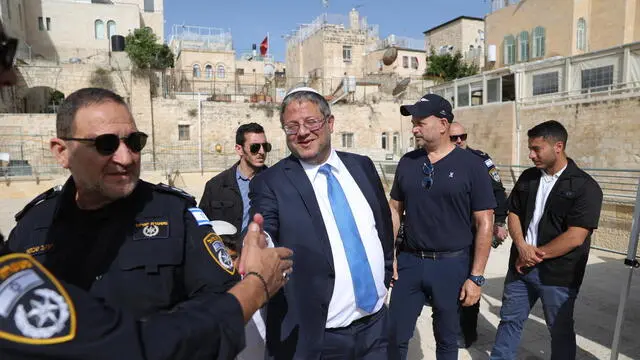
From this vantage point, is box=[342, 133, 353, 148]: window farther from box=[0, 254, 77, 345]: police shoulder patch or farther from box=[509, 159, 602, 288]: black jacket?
box=[0, 254, 77, 345]: police shoulder patch

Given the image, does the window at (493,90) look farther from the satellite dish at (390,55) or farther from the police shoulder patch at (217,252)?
the police shoulder patch at (217,252)

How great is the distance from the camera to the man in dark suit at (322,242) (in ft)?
7.34

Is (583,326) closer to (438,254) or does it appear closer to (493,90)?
(438,254)

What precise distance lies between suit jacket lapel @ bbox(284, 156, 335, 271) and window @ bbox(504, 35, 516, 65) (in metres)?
33.7

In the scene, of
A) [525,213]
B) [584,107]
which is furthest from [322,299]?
[584,107]

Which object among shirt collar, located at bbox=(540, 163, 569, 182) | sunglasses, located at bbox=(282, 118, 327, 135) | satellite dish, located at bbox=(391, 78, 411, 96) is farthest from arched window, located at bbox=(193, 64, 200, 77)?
sunglasses, located at bbox=(282, 118, 327, 135)

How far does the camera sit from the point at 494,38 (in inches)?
1289

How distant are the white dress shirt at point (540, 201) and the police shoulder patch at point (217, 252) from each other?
9.12 feet

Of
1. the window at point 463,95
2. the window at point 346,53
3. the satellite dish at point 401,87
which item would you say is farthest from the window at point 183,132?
the window at point 346,53

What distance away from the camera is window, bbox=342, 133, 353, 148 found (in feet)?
96.2

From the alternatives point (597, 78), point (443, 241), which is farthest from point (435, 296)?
point (597, 78)

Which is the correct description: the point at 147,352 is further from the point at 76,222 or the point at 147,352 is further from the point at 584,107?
the point at 584,107

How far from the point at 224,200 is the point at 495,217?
2.81 m

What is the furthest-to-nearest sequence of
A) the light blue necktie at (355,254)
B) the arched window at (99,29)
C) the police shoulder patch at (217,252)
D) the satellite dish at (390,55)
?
the satellite dish at (390,55) → the arched window at (99,29) → the light blue necktie at (355,254) → the police shoulder patch at (217,252)
